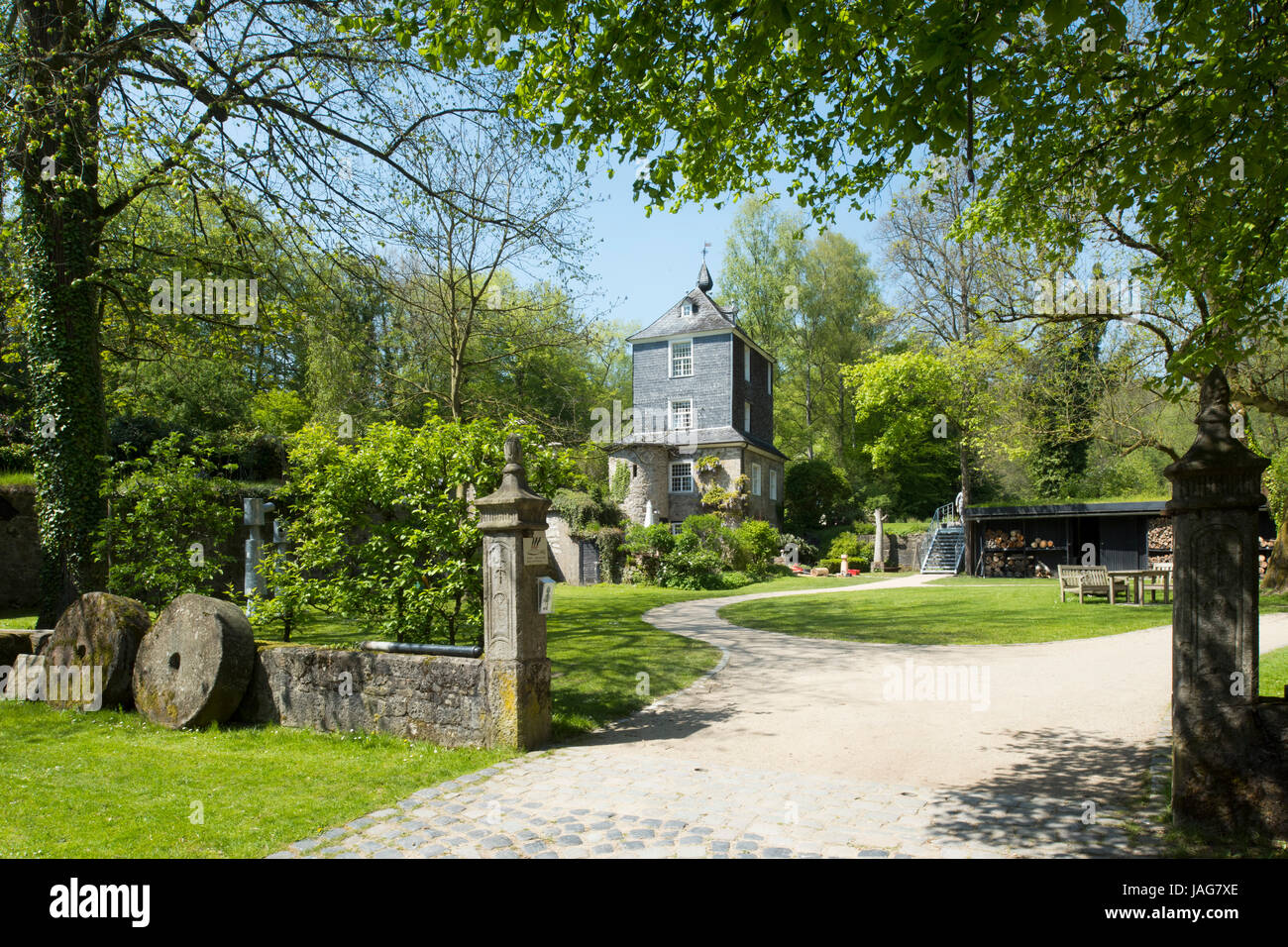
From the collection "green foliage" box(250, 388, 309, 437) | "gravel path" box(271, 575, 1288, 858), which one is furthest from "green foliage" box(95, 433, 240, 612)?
"green foliage" box(250, 388, 309, 437)

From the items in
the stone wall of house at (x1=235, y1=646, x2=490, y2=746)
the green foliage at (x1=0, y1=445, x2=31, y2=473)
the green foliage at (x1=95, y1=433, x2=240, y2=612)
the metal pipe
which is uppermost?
the green foliage at (x1=0, y1=445, x2=31, y2=473)

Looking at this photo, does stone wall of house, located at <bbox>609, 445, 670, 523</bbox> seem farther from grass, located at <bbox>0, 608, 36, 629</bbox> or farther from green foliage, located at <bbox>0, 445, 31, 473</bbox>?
grass, located at <bbox>0, 608, 36, 629</bbox>

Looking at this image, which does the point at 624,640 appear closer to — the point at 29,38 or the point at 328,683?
the point at 328,683

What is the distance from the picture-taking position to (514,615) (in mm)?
6695

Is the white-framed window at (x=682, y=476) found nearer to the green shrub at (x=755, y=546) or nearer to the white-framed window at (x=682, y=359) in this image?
the white-framed window at (x=682, y=359)

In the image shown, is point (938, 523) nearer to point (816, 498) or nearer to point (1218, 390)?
point (816, 498)

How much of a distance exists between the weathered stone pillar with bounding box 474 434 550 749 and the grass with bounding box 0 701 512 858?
375 mm

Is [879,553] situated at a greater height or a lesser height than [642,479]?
lesser

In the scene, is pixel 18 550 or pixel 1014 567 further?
pixel 1014 567

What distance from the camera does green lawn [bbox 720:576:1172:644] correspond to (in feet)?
42.9

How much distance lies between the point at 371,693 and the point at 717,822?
389cm

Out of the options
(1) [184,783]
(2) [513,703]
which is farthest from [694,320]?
(1) [184,783]

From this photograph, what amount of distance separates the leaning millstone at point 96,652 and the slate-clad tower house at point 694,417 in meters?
23.5

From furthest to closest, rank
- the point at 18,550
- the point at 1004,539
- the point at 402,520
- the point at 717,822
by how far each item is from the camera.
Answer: the point at 1004,539 < the point at 18,550 < the point at 402,520 < the point at 717,822
